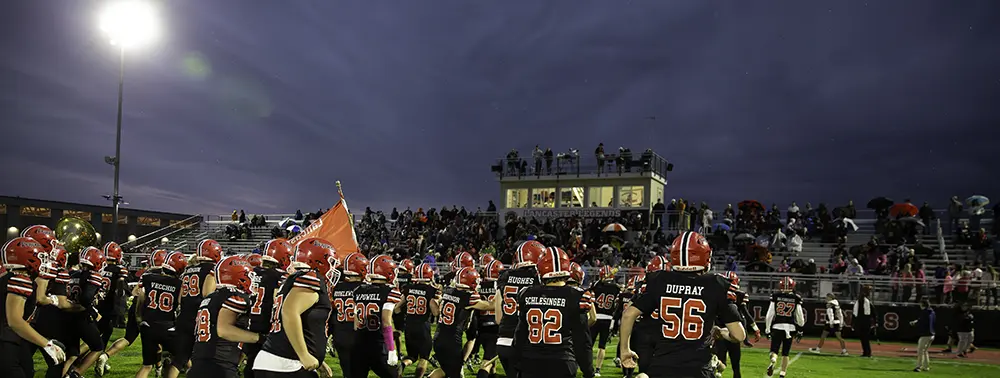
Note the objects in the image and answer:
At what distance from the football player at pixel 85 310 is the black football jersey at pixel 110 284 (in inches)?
11.3

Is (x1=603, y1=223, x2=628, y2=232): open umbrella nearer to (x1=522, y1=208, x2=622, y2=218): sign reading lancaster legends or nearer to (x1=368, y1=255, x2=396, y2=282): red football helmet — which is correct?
(x1=522, y1=208, x2=622, y2=218): sign reading lancaster legends

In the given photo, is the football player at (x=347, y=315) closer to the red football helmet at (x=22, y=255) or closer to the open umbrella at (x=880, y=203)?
the red football helmet at (x=22, y=255)

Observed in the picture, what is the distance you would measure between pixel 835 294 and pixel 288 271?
21.7 meters

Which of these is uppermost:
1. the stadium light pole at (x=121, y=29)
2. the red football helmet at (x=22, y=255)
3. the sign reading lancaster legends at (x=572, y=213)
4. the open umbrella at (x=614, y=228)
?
the stadium light pole at (x=121, y=29)

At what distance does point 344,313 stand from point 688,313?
4.78m

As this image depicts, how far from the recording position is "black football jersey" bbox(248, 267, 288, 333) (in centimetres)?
649

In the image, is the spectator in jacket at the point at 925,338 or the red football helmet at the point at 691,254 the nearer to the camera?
the red football helmet at the point at 691,254

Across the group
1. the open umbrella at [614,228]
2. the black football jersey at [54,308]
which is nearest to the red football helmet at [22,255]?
the black football jersey at [54,308]

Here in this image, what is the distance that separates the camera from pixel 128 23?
2591 centimetres

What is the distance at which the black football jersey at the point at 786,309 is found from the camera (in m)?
14.6

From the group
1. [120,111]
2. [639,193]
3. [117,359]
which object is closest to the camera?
[117,359]

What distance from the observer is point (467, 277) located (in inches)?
414

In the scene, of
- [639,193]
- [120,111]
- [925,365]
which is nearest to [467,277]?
[925,365]

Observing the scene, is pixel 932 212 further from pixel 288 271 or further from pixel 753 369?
pixel 288 271
